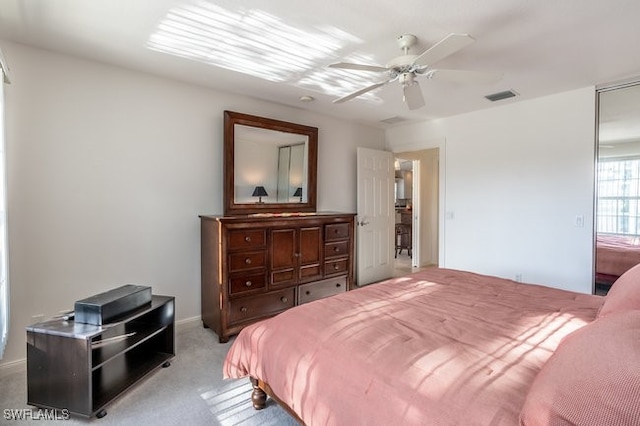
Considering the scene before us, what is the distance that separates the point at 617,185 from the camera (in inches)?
123

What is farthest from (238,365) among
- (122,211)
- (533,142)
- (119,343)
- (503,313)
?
(533,142)

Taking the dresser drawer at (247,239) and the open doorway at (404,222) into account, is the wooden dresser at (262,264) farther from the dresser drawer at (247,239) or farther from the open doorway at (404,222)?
the open doorway at (404,222)

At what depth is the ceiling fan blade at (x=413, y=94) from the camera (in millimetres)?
2314

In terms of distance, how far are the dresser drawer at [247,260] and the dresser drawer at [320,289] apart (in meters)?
0.59

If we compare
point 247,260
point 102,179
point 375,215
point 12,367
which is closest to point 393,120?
point 375,215

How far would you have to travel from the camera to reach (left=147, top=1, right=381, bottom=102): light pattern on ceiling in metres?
2.00

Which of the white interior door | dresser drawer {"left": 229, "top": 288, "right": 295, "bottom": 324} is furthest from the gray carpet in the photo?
the white interior door

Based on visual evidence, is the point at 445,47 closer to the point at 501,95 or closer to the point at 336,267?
the point at 501,95

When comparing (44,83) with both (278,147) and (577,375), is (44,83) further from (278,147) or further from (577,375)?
(577,375)

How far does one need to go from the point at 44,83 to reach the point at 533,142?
4740 millimetres

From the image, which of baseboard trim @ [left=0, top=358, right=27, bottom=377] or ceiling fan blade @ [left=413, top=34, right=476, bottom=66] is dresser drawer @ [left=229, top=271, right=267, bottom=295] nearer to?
baseboard trim @ [left=0, top=358, right=27, bottom=377]

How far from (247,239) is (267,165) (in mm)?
1017

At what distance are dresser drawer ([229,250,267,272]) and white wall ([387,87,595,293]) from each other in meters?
2.71

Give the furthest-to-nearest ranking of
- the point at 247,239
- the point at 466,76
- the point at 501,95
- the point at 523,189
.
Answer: the point at 523,189
the point at 501,95
the point at 247,239
the point at 466,76
